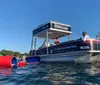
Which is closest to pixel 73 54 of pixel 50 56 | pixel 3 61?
pixel 50 56

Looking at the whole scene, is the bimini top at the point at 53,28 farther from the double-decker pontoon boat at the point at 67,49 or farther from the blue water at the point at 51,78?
the blue water at the point at 51,78

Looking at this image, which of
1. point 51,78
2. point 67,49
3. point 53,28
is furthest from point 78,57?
point 51,78

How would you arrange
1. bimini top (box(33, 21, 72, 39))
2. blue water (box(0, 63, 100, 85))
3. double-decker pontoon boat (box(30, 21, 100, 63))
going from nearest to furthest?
blue water (box(0, 63, 100, 85)) < double-decker pontoon boat (box(30, 21, 100, 63)) < bimini top (box(33, 21, 72, 39))

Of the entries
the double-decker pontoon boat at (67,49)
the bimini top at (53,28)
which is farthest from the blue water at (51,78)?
the bimini top at (53,28)

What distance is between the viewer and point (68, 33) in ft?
95.0

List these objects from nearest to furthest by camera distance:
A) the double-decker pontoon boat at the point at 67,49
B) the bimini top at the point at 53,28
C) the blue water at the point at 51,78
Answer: the blue water at the point at 51,78 < the double-decker pontoon boat at the point at 67,49 < the bimini top at the point at 53,28

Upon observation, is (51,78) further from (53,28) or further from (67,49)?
(53,28)

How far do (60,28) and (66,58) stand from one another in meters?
6.33

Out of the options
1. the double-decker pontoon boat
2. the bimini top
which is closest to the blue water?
the double-decker pontoon boat

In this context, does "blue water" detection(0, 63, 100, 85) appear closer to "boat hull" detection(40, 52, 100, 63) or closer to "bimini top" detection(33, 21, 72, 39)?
"boat hull" detection(40, 52, 100, 63)

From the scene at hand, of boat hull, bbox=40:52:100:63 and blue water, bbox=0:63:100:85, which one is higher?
boat hull, bbox=40:52:100:63

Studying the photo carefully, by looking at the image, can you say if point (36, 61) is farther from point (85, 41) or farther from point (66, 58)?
point (85, 41)

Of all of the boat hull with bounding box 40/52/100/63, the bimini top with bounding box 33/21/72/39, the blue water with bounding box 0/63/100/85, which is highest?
the bimini top with bounding box 33/21/72/39

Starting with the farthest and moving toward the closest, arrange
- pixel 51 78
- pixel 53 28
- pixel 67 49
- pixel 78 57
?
pixel 53 28 → pixel 67 49 → pixel 78 57 → pixel 51 78
